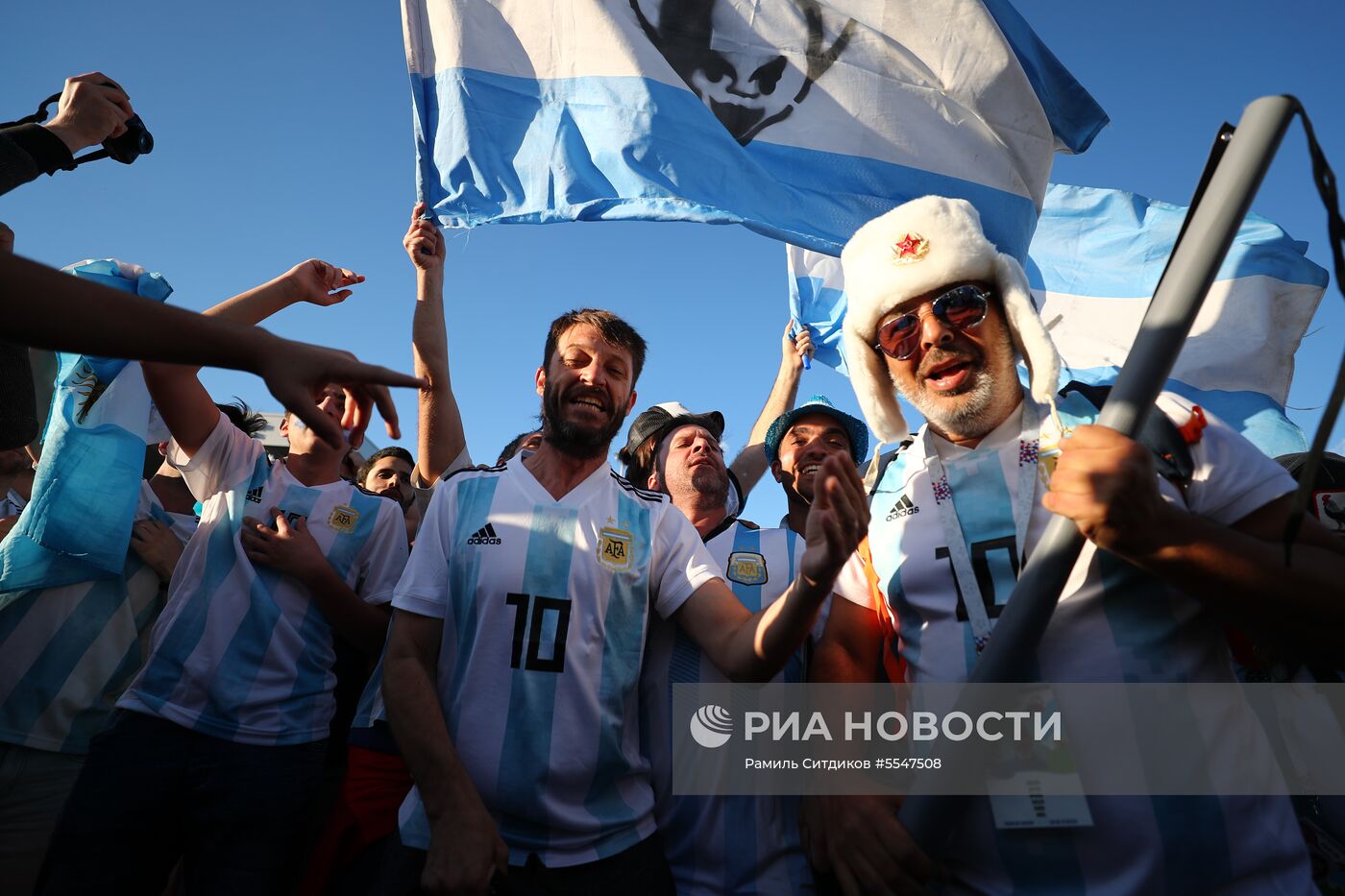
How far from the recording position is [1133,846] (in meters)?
1.82

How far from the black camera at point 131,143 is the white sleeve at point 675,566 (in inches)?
98.4

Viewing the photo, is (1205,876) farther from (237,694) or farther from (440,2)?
(440,2)

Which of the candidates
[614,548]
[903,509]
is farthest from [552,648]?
[903,509]

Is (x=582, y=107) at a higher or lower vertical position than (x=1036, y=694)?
higher

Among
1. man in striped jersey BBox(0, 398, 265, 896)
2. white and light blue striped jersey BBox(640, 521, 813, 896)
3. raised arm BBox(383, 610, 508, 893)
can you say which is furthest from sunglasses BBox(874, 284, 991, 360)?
man in striped jersey BBox(0, 398, 265, 896)

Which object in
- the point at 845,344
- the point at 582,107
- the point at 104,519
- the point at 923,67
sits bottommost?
the point at 104,519

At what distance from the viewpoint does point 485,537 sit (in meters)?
2.64

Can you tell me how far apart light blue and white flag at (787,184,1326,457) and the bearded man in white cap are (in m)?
3.01

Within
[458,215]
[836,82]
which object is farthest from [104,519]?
[836,82]

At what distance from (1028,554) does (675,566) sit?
3.74ft

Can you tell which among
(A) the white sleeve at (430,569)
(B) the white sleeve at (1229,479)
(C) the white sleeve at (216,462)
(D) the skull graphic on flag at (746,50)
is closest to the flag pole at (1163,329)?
(B) the white sleeve at (1229,479)

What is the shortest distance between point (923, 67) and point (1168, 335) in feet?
12.7

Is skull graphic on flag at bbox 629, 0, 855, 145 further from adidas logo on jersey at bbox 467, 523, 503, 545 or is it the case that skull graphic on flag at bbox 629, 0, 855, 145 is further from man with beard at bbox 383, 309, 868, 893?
adidas logo on jersey at bbox 467, 523, 503, 545

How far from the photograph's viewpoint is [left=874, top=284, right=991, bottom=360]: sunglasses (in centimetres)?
249
